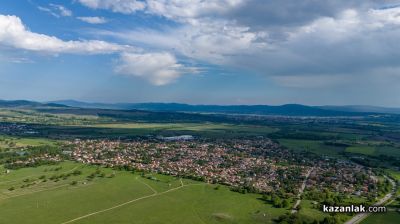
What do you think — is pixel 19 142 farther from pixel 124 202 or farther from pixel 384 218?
pixel 384 218

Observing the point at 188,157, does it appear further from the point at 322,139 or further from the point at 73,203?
the point at 322,139

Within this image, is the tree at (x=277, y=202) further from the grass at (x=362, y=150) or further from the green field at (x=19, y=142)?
the green field at (x=19, y=142)

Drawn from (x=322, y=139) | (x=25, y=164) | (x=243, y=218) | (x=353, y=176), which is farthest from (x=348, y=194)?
(x=322, y=139)

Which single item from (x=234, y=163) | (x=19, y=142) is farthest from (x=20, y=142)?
(x=234, y=163)

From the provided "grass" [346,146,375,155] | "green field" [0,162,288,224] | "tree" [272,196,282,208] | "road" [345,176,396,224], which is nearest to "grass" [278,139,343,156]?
"grass" [346,146,375,155]

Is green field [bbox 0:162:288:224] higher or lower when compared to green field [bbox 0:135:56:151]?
lower

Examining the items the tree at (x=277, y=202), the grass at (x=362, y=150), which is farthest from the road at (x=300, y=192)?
the grass at (x=362, y=150)

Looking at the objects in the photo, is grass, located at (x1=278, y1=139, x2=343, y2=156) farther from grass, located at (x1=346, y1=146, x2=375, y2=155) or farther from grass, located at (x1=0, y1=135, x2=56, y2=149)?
grass, located at (x1=0, y1=135, x2=56, y2=149)

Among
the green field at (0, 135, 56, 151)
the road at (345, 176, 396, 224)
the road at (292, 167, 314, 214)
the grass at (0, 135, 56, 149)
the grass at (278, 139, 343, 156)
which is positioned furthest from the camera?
the grass at (278, 139, 343, 156)
